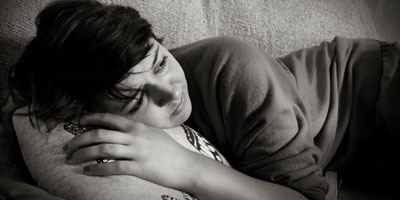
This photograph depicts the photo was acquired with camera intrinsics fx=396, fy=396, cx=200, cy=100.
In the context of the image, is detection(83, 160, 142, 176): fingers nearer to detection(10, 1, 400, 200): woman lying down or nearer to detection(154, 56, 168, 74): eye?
detection(10, 1, 400, 200): woman lying down

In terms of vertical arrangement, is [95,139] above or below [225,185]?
above

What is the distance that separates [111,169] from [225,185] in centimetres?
20

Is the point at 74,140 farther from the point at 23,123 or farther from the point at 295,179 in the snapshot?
the point at 295,179

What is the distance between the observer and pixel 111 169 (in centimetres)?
53

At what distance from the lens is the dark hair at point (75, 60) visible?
640 millimetres

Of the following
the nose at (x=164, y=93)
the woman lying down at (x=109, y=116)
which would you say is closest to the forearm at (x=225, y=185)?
the woman lying down at (x=109, y=116)

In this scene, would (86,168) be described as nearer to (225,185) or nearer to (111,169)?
(111,169)

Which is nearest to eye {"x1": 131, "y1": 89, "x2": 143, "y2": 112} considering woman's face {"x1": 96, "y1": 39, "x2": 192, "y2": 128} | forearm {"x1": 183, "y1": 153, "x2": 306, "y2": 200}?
woman's face {"x1": 96, "y1": 39, "x2": 192, "y2": 128}

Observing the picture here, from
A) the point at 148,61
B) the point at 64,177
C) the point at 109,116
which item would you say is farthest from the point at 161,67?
the point at 64,177

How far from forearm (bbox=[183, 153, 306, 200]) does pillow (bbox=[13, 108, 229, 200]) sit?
32 mm

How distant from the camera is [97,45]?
2.11 ft

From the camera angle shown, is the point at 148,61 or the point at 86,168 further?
the point at 148,61

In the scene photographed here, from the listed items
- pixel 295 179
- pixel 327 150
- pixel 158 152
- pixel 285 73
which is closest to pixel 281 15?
pixel 285 73

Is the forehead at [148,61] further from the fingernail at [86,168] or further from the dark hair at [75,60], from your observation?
the fingernail at [86,168]
